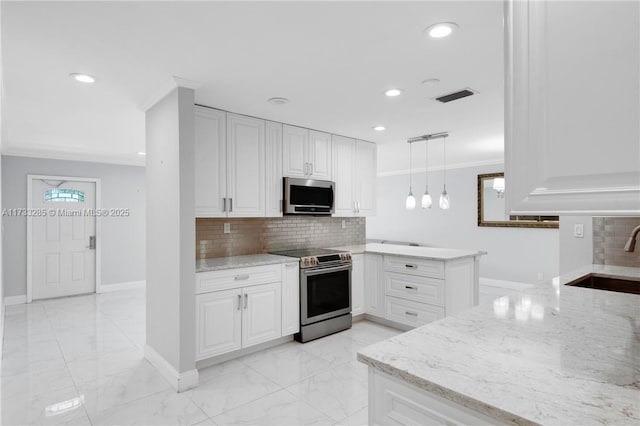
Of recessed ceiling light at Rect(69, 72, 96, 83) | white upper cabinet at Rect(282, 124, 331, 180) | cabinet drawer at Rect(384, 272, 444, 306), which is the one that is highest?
recessed ceiling light at Rect(69, 72, 96, 83)

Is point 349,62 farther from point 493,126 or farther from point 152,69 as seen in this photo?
point 493,126

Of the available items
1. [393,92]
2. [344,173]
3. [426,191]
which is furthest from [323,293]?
[393,92]

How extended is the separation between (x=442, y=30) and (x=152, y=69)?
74.6 inches

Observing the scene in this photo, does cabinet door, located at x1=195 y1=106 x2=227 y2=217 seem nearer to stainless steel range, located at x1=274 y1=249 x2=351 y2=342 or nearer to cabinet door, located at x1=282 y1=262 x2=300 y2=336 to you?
cabinet door, located at x1=282 y1=262 x2=300 y2=336

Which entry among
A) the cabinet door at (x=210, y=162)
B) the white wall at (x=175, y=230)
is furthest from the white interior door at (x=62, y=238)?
the cabinet door at (x=210, y=162)

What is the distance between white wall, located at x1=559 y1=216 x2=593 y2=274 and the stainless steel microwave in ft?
7.62

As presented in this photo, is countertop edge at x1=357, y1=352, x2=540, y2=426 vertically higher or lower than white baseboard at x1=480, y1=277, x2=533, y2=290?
higher

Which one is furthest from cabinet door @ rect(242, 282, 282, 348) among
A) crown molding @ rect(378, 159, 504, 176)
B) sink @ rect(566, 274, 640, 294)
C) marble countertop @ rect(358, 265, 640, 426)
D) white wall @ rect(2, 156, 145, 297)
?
crown molding @ rect(378, 159, 504, 176)

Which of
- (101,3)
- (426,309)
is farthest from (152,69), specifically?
(426,309)

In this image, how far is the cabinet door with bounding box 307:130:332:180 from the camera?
164 inches

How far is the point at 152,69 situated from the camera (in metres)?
2.46

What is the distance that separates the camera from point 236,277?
10.5ft

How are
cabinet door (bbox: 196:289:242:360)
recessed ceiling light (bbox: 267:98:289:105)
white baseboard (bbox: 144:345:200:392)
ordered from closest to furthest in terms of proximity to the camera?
white baseboard (bbox: 144:345:200:392)
cabinet door (bbox: 196:289:242:360)
recessed ceiling light (bbox: 267:98:289:105)

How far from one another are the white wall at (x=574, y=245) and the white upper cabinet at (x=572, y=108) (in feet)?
8.41
